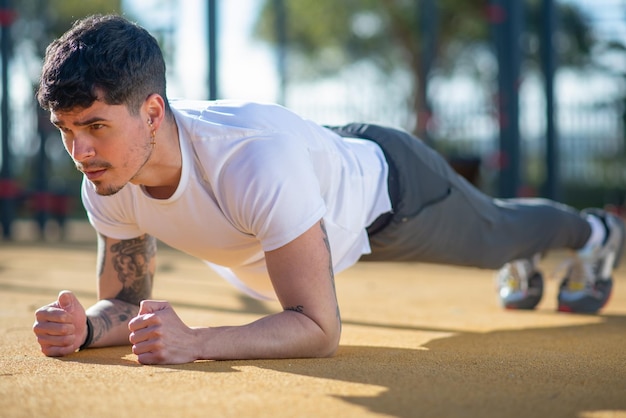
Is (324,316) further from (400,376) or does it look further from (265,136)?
(265,136)

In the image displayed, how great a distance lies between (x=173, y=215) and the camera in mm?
2691

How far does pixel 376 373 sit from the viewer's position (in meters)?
2.28

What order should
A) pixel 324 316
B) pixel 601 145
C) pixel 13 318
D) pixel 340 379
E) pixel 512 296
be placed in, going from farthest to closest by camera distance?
pixel 601 145 → pixel 512 296 → pixel 13 318 → pixel 324 316 → pixel 340 379

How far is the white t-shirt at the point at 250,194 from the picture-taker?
2.44 meters

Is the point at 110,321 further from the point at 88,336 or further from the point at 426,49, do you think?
the point at 426,49

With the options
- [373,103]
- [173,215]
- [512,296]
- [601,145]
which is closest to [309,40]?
[373,103]

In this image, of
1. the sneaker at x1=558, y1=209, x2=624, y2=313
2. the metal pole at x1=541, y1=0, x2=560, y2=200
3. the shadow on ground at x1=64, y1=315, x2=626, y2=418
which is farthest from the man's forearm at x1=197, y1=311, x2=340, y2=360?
the metal pole at x1=541, y1=0, x2=560, y2=200

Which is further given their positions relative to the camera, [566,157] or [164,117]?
[566,157]

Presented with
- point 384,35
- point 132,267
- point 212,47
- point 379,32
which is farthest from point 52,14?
point 132,267

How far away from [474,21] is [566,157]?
5.69 metres

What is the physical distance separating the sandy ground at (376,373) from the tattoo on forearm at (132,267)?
0.87 feet

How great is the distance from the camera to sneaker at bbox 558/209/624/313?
4035 mm

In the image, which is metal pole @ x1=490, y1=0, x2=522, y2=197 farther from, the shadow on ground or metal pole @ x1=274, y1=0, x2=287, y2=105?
the shadow on ground

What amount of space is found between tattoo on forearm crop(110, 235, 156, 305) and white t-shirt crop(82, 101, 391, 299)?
2.2 inches
